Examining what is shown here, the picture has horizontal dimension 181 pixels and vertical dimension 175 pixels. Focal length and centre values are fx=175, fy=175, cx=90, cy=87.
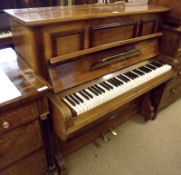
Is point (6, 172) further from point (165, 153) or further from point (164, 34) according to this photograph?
point (164, 34)

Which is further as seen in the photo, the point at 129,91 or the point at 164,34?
the point at 164,34

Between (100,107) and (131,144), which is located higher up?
(100,107)

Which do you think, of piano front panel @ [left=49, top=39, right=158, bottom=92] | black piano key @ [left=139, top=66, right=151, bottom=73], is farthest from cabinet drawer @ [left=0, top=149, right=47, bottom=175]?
black piano key @ [left=139, top=66, right=151, bottom=73]

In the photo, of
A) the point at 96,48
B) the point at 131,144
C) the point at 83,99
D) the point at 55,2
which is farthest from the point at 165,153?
the point at 55,2

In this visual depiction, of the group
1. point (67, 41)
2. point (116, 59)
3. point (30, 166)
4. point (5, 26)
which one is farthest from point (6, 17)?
point (30, 166)

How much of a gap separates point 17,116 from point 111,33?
2.91 feet

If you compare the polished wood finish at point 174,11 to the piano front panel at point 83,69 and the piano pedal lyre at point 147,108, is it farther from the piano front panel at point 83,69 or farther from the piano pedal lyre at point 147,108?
the piano pedal lyre at point 147,108

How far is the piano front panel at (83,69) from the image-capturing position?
1.12 meters

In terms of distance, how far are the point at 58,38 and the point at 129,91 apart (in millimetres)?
672

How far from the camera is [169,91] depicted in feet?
6.57

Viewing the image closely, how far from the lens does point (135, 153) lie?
1.69 m

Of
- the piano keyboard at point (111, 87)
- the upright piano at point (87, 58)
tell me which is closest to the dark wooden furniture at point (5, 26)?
the upright piano at point (87, 58)

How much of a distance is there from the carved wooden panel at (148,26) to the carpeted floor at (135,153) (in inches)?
40.1

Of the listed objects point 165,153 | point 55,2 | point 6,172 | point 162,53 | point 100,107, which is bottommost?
point 165,153
